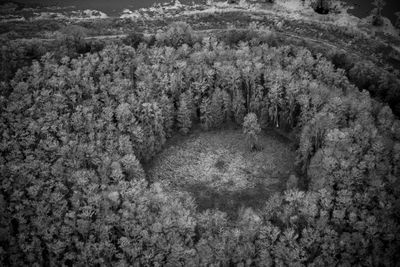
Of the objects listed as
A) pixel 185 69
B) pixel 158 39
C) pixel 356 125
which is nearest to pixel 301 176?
pixel 356 125

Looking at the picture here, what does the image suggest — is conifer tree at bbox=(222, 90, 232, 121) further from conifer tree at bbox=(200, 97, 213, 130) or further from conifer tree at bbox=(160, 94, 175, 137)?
conifer tree at bbox=(160, 94, 175, 137)

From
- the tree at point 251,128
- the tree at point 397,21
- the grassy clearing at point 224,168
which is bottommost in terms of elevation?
the grassy clearing at point 224,168

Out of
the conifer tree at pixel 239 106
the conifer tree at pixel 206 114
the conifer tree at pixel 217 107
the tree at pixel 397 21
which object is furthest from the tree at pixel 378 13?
the conifer tree at pixel 206 114

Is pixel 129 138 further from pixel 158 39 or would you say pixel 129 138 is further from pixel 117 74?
pixel 158 39

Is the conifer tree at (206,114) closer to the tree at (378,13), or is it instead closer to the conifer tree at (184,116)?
the conifer tree at (184,116)

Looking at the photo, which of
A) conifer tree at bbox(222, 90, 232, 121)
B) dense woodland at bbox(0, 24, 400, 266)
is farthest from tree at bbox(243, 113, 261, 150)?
conifer tree at bbox(222, 90, 232, 121)

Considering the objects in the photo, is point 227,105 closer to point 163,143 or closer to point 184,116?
point 184,116

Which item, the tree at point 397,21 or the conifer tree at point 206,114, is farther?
the tree at point 397,21
